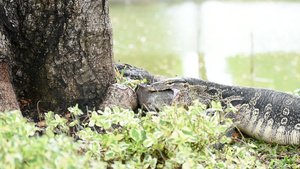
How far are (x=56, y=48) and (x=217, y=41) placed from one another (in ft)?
36.3

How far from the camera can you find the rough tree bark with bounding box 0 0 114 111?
347cm

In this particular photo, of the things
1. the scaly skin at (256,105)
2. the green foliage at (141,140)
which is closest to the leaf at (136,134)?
the green foliage at (141,140)

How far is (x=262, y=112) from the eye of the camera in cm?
426

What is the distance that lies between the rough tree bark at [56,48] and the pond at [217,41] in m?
4.01

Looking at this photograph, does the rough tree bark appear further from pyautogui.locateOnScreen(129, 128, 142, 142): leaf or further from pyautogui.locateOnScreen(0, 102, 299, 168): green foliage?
pyautogui.locateOnScreen(129, 128, 142, 142): leaf

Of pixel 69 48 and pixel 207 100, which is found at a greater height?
pixel 69 48

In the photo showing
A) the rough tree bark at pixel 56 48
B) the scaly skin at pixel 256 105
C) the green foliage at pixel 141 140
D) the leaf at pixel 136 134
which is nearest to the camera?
the green foliage at pixel 141 140

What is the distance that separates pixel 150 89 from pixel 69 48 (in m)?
0.92

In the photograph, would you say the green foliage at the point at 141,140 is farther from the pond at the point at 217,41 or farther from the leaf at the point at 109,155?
the pond at the point at 217,41

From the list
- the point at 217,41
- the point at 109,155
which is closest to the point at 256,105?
Answer: the point at 109,155

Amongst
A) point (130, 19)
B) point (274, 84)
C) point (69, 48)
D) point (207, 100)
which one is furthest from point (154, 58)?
point (69, 48)

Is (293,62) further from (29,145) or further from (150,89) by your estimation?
(29,145)

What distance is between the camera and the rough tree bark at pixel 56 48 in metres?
3.47

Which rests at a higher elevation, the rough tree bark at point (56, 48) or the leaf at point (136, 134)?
the rough tree bark at point (56, 48)
